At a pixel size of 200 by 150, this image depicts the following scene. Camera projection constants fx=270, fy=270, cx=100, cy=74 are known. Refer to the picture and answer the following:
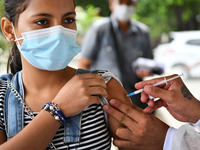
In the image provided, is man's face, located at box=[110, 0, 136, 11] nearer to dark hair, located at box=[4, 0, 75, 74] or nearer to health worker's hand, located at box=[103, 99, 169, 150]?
dark hair, located at box=[4, 0, 75, 74]

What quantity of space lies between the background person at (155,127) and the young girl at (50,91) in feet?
0.19

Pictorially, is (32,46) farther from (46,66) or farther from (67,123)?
(67,123)

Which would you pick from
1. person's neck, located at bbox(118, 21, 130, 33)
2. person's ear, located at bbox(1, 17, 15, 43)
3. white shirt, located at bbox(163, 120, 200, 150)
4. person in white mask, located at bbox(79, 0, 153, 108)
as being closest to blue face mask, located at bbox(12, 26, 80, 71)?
person's ear, located at bbox(1, 17, 15, 43)

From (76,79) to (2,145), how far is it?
387mm

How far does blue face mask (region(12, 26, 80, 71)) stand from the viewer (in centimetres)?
117

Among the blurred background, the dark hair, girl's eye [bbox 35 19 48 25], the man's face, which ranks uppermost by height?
the man's face

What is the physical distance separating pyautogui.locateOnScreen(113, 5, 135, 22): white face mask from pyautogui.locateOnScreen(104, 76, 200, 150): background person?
6.69 ft

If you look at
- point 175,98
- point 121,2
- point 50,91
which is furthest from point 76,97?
point 121,2

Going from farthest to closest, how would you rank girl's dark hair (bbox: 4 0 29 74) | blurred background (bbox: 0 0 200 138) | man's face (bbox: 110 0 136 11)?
blurred background (bbox: 0 0 200 138) < man's face (bbox: 110 0 136 11) < girl's dark hair (bbox: 4 0 29 74)

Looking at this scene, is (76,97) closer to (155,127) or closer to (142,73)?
(155,127)

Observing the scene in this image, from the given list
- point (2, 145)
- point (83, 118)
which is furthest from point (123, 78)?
point (2, 145)

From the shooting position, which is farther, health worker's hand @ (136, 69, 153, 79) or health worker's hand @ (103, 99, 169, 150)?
health worker's hand @ (136, 69, 153, 79)

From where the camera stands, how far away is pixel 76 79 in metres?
1.14

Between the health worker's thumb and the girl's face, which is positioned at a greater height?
the girl's face
